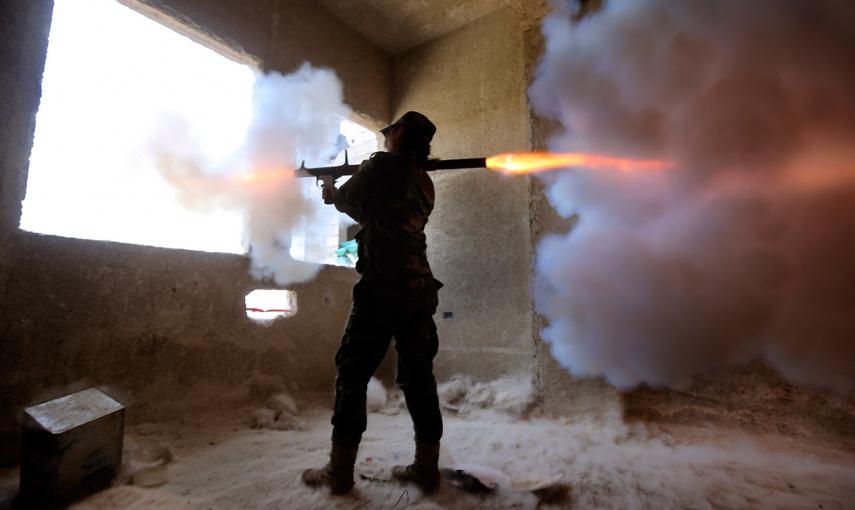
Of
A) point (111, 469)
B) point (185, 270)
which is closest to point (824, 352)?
point (111, 469)

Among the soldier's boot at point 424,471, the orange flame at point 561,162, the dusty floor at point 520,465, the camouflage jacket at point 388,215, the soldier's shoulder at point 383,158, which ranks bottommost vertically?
the dusty floor at point 520,465

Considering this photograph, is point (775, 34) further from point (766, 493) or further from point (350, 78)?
point (350, 78)

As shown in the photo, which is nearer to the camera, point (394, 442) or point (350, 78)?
point (394, 442)

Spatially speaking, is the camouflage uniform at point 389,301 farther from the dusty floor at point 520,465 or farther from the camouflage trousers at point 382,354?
the dusty floor at point 520,465

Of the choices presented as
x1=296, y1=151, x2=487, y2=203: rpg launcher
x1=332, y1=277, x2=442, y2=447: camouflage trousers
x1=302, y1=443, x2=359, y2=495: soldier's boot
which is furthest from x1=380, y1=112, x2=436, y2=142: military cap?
x1=302, y1=443, x2=359, y2=495: soldier's boot

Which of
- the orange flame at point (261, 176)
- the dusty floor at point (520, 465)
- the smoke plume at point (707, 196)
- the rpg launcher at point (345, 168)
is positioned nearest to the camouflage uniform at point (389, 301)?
the dusty floor at point (520, 465)

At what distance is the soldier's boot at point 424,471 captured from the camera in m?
2.03

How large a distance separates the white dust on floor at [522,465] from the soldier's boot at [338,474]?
48mm

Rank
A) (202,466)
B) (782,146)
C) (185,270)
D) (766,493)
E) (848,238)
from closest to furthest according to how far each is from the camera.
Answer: (766,493) < (202,466) < (848,238) < (782,146) < (185,270)

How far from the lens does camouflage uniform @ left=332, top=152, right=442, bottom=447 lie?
2.07 metres

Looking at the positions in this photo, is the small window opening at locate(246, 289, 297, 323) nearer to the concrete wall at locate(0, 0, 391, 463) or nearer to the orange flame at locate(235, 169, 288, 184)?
the concrete wall at locate(0, 0, 391, 463)

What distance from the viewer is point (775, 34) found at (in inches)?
106

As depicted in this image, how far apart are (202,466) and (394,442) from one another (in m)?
1.18

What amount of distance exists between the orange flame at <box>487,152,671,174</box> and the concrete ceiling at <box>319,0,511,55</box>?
6.32 feet
